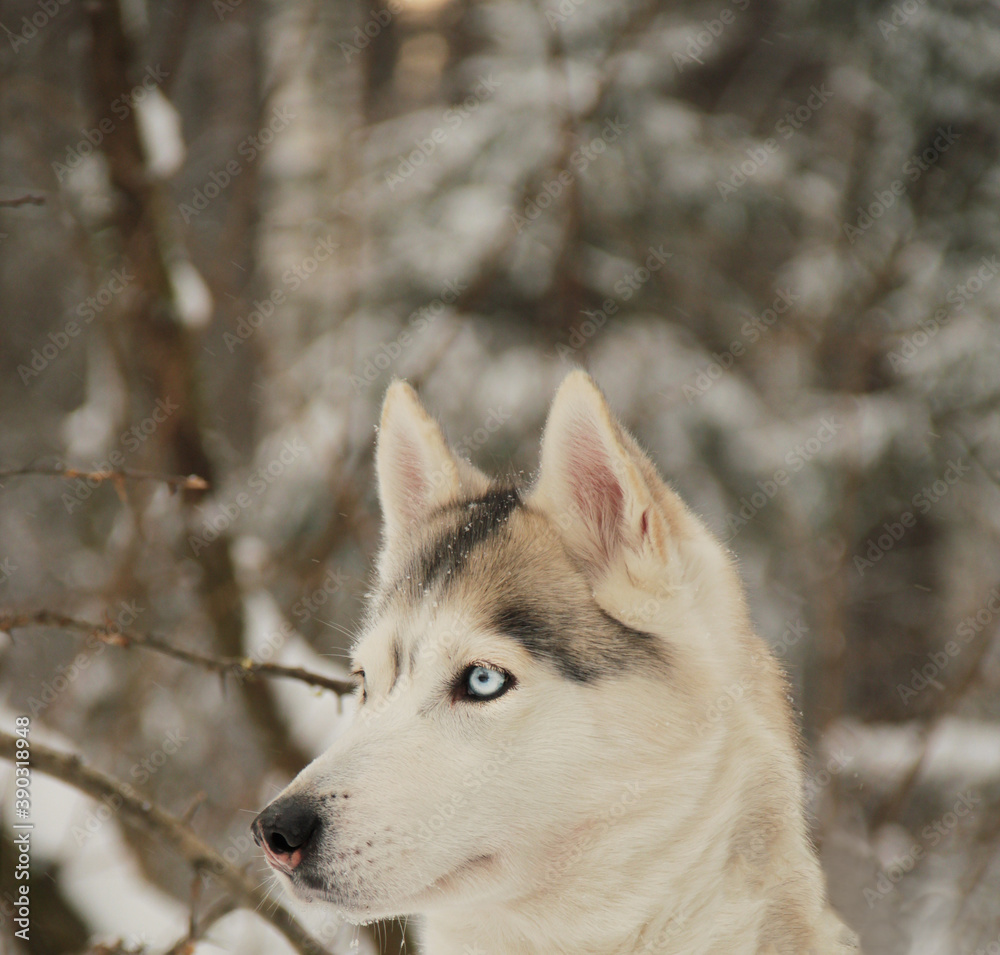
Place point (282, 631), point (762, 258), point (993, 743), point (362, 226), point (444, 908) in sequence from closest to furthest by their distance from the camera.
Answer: point (444, 908) < point (282, 631) < point (362, 226) < point (993, 743) < point (762, 258)

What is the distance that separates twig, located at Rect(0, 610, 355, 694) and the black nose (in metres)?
0.30

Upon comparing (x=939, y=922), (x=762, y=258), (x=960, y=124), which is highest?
(x=960, y=124)

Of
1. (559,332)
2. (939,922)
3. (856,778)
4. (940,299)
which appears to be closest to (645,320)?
(559,332)

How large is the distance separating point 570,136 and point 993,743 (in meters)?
4.83

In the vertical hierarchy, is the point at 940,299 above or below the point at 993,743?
above

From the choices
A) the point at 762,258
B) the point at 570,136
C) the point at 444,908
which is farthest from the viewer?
the point at 762,258

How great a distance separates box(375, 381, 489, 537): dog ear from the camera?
2.68 metres

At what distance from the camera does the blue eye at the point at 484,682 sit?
6.82 feet

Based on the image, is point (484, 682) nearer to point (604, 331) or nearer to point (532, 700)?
point (532, 700)

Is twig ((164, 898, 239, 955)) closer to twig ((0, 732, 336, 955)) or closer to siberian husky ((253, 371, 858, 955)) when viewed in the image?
twig ((0, 732, 336, 955))

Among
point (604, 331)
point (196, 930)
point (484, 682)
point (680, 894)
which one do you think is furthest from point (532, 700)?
point (604, 331)

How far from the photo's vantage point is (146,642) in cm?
202

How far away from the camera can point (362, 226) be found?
566 centimetres

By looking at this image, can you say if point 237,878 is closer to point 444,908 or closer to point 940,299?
point 444,908
